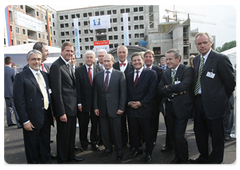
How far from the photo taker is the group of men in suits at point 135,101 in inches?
104

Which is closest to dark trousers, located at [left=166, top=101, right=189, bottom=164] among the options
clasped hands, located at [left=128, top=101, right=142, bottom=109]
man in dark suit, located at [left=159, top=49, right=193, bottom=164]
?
man in dark suit, located at [left=159, top=49, right=193, bottom=164]

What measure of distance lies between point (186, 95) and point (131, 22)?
54.5 metres

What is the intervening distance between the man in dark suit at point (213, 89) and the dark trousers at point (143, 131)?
97cm

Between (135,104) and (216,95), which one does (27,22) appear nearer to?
(135,104)

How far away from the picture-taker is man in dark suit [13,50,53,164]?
8.43ft

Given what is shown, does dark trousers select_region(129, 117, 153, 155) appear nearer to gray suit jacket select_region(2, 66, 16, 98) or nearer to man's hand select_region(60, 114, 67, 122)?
man's hand select_region(60, 114, 67, 122)

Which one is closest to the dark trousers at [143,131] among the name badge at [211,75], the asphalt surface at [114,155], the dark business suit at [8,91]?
the asphalt surface at [114,155]

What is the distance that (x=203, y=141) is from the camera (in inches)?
116

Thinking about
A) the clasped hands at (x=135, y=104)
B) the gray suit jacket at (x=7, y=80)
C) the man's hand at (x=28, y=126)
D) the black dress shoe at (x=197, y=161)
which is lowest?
the black dress shoe at (x=197, y=161)

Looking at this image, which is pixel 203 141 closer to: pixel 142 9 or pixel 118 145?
pixel 118 145

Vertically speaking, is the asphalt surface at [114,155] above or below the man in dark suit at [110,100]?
below

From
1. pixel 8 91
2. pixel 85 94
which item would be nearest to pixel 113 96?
pixel 85 94

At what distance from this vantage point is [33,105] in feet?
8.72

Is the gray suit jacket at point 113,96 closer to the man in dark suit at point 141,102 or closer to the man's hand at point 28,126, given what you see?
the man in dark suit at point 141,102
